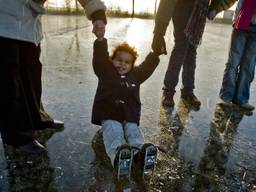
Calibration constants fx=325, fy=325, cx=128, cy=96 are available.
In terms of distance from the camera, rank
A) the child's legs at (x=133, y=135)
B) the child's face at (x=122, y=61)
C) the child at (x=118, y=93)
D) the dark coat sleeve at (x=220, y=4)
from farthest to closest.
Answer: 1. the dark coat sleeve at (x=220, y=4)
2. the child's face at (x=122, y=61)
3. the child at (x=118, y=93)
4. the child's legs at (x=133, y=135)

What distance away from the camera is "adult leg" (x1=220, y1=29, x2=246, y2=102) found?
3799mm

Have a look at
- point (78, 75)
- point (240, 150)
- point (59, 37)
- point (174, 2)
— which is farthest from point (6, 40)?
point (59, 37)

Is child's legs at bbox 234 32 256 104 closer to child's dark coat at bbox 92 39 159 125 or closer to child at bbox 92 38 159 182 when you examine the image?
child at bbox 92 38 159 182

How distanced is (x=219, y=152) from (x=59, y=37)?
657 cm

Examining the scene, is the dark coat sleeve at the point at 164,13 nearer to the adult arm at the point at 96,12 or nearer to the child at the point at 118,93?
the child at the point at 118,93

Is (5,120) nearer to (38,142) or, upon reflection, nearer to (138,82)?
(38,142)

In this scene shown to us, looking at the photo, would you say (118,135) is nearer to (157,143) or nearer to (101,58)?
(157,143)

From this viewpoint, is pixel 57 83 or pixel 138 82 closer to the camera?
pixel 138 82

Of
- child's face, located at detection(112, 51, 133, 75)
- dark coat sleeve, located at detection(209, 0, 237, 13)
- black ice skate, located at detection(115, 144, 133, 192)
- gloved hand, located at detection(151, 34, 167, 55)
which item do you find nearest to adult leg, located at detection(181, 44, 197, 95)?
dark coat sleeve, located at detection(209, 0, 237, 13)

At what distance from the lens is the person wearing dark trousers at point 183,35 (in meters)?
3.42

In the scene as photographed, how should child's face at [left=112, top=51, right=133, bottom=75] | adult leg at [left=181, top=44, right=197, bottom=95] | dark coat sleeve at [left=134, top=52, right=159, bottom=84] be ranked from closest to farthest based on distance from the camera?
child's face at [left=112, top=51, right=133, bottom=75], dark coat sleeve at [left=134, top=52, right=159, bottom=84], adult leg at [left=181, top=44, right=197, bottom=95]

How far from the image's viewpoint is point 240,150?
2881 mm

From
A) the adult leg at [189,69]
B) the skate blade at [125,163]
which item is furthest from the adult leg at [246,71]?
the skate blade at [125,163]

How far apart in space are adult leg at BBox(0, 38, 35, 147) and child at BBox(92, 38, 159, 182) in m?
0.61
